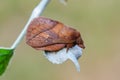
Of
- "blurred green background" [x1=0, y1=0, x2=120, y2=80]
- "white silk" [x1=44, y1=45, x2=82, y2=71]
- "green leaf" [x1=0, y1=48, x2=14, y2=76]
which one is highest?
"white silk" [x1=44, y1=45, x2=82, y2=71]

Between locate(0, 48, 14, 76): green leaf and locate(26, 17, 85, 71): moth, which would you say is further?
locate(0, 48, 14, 76): green leaf

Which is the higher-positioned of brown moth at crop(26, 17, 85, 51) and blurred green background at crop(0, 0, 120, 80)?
brown moth at crop(26, 17, 85, 51)

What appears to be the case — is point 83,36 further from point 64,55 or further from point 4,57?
point 64,55

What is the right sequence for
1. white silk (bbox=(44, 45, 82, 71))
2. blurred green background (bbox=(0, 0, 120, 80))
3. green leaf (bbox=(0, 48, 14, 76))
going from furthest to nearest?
blurred green background (bbox=(0, 0, 120, 80)) < green leaf (bbox=(0, 48, 14, 76)) < white silk (bbox=(44, 45, 82, 71))

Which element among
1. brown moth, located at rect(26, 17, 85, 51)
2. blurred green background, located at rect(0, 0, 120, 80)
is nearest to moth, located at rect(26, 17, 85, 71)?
brown moth, located at rect(26, 17, 85, 51)

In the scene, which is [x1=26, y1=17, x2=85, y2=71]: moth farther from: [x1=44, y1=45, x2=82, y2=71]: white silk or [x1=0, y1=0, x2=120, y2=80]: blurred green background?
[x1=0, y1=0, x2=120, y2=80]: blurred green background

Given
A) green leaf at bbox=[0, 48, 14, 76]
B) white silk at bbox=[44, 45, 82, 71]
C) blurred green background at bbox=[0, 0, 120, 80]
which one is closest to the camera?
white silk at bbox=[44, 45, 82, 71]
